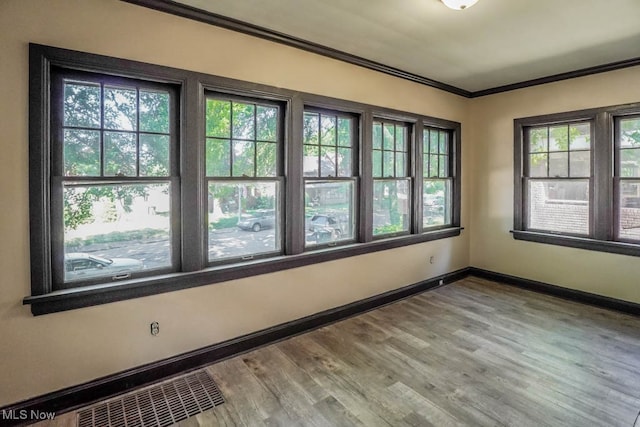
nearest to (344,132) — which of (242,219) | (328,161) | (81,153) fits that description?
(328,161)

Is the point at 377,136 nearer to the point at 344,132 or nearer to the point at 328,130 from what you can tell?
the point at 344,132

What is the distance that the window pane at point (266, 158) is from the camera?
3.15 m

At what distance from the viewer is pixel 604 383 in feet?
8.36

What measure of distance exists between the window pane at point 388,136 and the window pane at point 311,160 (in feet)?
3.65

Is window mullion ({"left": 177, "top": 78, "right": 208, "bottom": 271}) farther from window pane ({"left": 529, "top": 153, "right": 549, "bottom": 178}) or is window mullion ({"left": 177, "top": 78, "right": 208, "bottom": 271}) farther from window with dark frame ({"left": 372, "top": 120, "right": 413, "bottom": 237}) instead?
window pane ({"left": 529, "top": 153, "right": 549, "bottom": 178})

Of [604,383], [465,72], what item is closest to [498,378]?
[604,383]

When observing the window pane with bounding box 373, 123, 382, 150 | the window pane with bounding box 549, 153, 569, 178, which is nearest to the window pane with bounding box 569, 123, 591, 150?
the window pane with bounding box 549, 153, 569, 178

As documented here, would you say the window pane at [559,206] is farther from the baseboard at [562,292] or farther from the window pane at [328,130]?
the window pane at [328,130]

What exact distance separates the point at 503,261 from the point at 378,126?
2.86m

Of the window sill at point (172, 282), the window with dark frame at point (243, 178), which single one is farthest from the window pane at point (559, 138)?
the window with dark frame at point (243, 178)

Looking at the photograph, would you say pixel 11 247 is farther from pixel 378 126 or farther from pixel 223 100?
pixel 378 126

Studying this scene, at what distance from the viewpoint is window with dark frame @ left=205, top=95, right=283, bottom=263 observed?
2.91 metres

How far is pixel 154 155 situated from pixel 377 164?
8.24ft

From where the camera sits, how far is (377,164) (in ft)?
13.6
